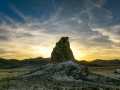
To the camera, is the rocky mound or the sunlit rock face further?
the sunlit rock face

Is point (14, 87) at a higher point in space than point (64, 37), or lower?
lower

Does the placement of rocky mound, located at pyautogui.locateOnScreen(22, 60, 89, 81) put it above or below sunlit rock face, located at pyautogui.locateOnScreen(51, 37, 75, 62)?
below

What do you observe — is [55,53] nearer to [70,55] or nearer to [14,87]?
[70,55]

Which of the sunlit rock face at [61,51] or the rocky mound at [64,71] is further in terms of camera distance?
the sunlit rock face at [61,51]

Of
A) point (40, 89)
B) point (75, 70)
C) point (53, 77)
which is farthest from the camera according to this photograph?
point (75, 70)

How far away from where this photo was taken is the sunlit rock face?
58.4 metres

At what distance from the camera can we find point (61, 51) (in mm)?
58656

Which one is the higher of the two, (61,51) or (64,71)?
(61,51)

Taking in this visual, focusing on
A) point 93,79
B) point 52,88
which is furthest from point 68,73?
point 52,88

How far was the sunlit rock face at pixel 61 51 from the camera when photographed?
58.4 m

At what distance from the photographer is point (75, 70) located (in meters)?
50.3

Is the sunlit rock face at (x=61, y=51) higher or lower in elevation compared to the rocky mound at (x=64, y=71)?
higher

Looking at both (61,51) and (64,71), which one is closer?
(64,71)

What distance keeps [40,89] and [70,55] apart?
29.4m
